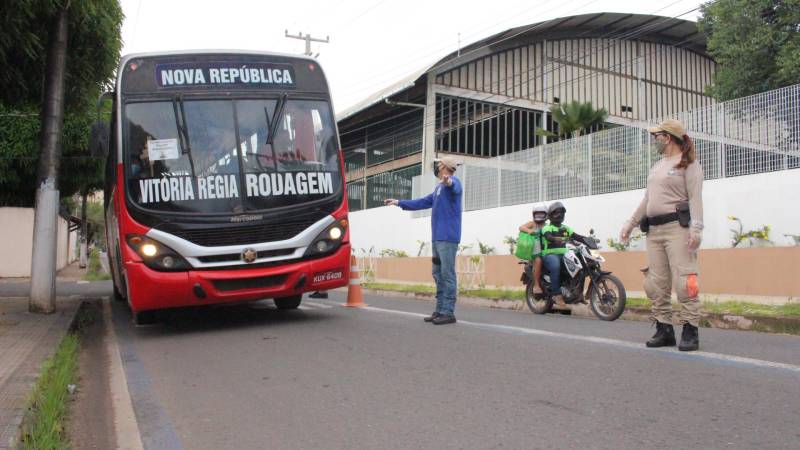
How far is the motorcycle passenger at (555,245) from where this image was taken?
9.60 m

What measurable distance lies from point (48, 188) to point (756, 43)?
61.4 feet

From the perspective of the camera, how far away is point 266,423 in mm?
3961

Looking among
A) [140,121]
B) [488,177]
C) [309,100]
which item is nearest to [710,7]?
[488,177]

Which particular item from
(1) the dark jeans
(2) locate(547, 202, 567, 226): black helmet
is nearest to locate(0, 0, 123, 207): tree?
(2) locate(547, 202, 567, 226): black helmet

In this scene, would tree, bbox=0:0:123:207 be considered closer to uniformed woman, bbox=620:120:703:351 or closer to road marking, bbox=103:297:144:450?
road marking, bbox=103:297:144:450

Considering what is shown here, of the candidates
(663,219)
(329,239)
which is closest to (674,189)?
(663,219)

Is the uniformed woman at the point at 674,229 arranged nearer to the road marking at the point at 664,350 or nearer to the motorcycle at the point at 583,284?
the road marking at the point at 664,350

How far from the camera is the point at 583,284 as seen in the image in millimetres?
9422

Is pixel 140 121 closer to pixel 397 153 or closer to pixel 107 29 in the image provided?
pixel 107 29

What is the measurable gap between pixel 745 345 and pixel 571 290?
3.46 metres

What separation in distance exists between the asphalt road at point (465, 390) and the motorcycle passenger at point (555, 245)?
2.34 m

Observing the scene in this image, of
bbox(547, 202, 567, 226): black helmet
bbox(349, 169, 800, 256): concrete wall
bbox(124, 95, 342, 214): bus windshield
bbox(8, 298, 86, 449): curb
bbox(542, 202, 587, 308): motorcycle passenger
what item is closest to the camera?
bbox(8, 298, 86, 449): curb

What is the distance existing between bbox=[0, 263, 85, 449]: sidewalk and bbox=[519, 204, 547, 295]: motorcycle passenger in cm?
587

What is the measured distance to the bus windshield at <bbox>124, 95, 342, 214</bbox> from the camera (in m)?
7.46
